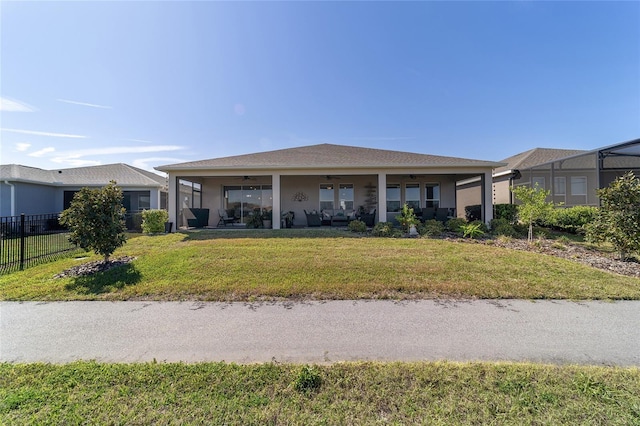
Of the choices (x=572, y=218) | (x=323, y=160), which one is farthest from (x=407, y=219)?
(x=572, y=218)

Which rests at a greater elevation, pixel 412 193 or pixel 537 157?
pixel 537 157

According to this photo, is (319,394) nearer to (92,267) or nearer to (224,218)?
(92,267)

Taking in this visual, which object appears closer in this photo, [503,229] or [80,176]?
[503,229]

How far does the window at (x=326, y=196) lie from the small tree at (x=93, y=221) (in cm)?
1049

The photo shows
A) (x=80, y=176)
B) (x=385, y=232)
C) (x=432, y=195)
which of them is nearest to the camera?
(x=385, y=232)

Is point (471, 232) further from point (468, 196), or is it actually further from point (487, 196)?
point (468, 196)

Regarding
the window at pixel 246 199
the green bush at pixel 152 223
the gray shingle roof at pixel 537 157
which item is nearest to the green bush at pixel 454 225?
the gray shingle roof at pixel 537 157

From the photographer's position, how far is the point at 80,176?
18156mm

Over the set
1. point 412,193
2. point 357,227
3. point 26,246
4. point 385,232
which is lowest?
point 26,246

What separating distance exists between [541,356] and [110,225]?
28.2 ft

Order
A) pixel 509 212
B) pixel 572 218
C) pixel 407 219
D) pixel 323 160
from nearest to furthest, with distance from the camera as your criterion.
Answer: pixel 407 219
pixel 572 218
pixel 509 212
pixel 323 160

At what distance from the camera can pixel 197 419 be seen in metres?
2.01

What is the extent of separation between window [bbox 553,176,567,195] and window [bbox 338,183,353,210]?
11.8 m

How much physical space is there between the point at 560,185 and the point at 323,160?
14.1m
